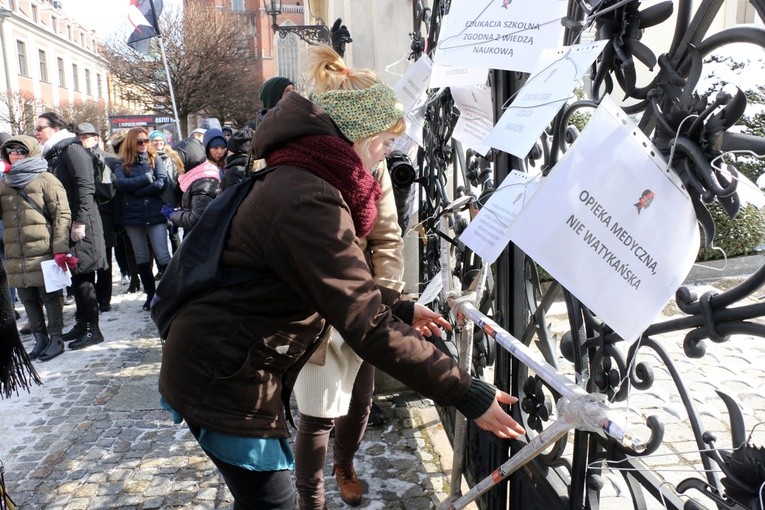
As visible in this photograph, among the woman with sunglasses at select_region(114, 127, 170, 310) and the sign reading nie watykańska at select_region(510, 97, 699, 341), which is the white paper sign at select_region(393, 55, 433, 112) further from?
the woman with sunglasses at select_region(114, 127, 170, 310)

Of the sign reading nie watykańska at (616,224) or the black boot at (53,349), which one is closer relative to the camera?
the sign reading nie watykańska at (616,224)

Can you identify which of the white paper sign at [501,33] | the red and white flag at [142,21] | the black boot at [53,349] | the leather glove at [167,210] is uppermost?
the red and white flag at [142,21]

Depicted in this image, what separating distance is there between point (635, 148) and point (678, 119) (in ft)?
0.35

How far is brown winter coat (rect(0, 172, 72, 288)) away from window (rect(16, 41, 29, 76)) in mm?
51303

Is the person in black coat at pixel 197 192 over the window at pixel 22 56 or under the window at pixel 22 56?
under

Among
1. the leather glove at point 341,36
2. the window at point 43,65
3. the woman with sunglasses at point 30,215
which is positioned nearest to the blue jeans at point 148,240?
the woman with sunglasses at point 30,215

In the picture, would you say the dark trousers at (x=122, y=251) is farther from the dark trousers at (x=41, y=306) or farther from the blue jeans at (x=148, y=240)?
the dark trousers at (x=41, y=306)

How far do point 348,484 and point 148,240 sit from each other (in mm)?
4482

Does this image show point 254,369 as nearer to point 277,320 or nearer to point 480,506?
point 277,320

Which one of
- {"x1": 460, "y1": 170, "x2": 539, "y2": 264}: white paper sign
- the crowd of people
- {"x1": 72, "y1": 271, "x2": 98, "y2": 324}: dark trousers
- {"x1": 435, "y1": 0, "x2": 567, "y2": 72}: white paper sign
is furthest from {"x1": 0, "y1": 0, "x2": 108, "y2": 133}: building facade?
{"x1": 460, "y1": 170, "x2": 539, "y2": 264}: white paper sign

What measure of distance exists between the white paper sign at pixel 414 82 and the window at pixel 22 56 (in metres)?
54.5

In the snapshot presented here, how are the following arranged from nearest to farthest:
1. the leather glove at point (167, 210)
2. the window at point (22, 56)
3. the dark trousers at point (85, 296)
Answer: the dark trousers at point (85, 296), the leather glove at point (167, 210), the window at point (22, 56)

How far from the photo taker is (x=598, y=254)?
3.85 ft

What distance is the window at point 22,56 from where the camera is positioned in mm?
48531
